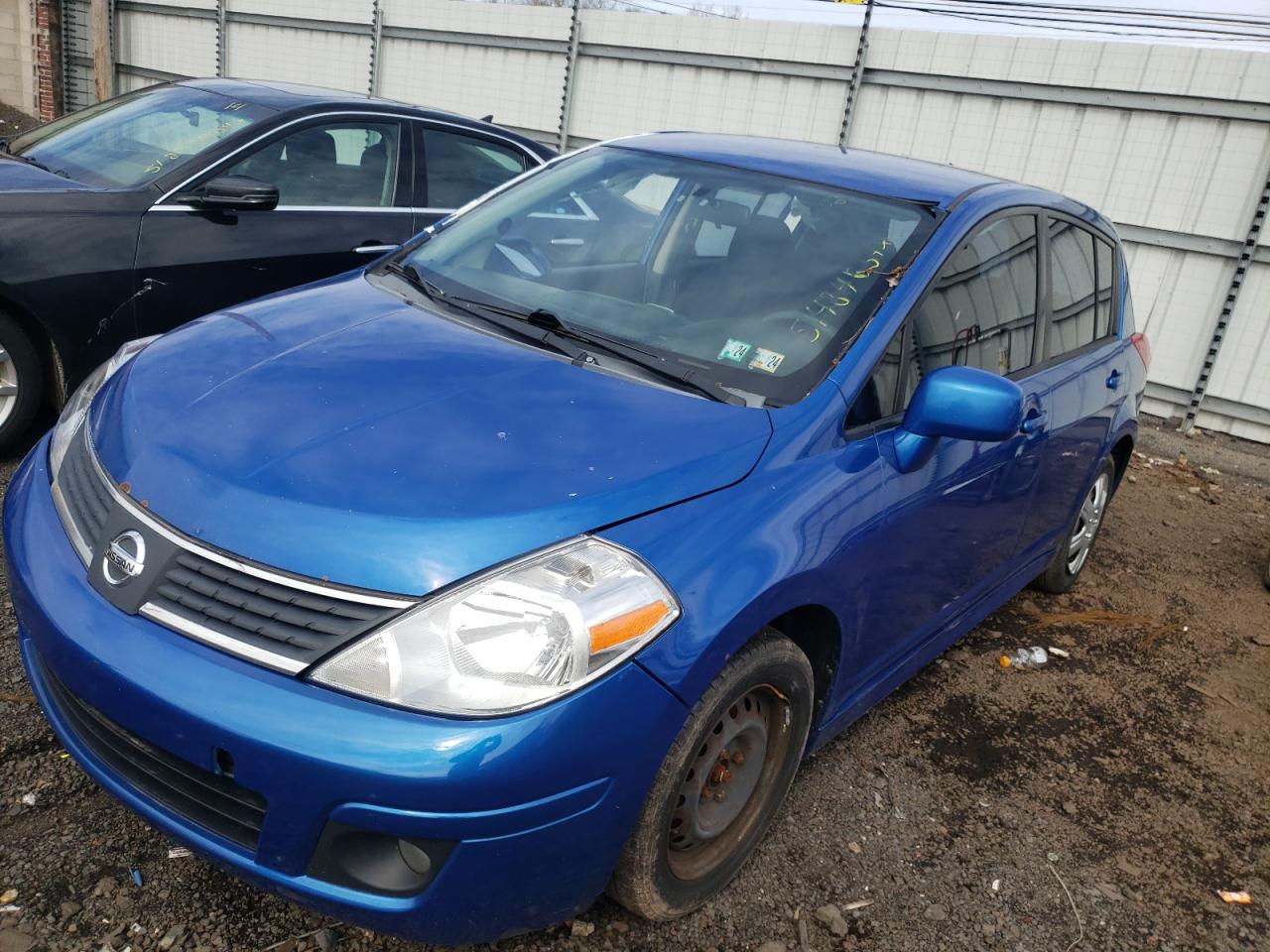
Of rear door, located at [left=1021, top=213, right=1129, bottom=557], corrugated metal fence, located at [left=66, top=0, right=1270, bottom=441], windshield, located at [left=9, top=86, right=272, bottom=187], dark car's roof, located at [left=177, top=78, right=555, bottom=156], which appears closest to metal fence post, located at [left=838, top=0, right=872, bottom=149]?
corrugated metal fence, located at [left=66, top=0, right=1270, bottom=441]

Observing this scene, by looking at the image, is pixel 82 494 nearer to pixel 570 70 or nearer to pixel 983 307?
pixel 983 307

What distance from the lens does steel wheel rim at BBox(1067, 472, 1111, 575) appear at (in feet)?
14.7

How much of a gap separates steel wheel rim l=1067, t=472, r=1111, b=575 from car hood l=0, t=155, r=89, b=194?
14.8ft

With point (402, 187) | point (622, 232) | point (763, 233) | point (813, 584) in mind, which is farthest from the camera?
point (402, 187)

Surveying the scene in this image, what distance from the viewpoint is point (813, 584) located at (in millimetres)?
2254

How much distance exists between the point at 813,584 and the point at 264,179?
11.6 feet

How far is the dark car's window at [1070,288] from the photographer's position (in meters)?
3.54

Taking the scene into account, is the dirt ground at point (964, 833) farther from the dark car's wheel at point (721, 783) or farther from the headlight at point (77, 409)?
the headlight at point (77, 409)

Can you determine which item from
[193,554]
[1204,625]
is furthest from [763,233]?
[1204,625]

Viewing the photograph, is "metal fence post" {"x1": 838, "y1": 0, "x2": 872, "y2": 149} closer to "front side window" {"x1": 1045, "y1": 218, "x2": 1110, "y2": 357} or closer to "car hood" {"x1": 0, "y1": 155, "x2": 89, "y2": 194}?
"front side window" {"x1": 1045, "y1": 218, "x2": 1110, "y2": 357}

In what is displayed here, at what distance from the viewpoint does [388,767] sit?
5.49 feet

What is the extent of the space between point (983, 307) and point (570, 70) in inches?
335

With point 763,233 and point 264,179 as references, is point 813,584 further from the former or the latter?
point 264,179

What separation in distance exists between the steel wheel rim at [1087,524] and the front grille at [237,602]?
11.6ft
